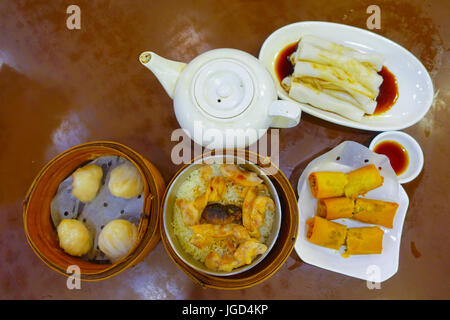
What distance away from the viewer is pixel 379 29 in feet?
5.58

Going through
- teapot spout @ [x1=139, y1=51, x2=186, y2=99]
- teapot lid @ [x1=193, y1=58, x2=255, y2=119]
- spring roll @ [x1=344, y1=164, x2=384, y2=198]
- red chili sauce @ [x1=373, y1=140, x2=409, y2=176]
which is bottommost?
spring roll @ [x1=344, y1=164, x2=384, y2=198]

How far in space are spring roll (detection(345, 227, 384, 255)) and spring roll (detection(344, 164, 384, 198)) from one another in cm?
19

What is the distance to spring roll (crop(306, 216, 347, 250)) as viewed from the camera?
4.40ft

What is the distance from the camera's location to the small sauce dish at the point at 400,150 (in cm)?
148

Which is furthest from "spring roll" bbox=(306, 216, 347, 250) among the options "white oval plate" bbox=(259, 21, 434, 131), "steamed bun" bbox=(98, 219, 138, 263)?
"steamed bun" bbox=(98, 219, 138, 263)

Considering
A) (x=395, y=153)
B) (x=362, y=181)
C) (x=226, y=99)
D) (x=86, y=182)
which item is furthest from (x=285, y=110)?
(x=86, y=182)

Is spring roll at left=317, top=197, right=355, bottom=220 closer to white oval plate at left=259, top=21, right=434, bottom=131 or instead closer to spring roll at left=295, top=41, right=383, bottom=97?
white oval plate at left=259, top=21, right=434, bottom=131

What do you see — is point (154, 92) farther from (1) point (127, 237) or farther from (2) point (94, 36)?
(1) point (127, 237)

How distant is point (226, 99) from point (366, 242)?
0.96 meters

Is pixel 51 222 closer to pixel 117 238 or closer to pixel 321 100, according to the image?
pixel 117 238

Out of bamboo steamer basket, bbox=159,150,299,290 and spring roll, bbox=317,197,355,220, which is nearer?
bamboo steamer basket, bbox=159,150,299,290

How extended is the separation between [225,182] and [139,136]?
56 cm

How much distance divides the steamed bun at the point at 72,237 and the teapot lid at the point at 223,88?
0.79 metres

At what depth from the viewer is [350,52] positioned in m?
1.57
